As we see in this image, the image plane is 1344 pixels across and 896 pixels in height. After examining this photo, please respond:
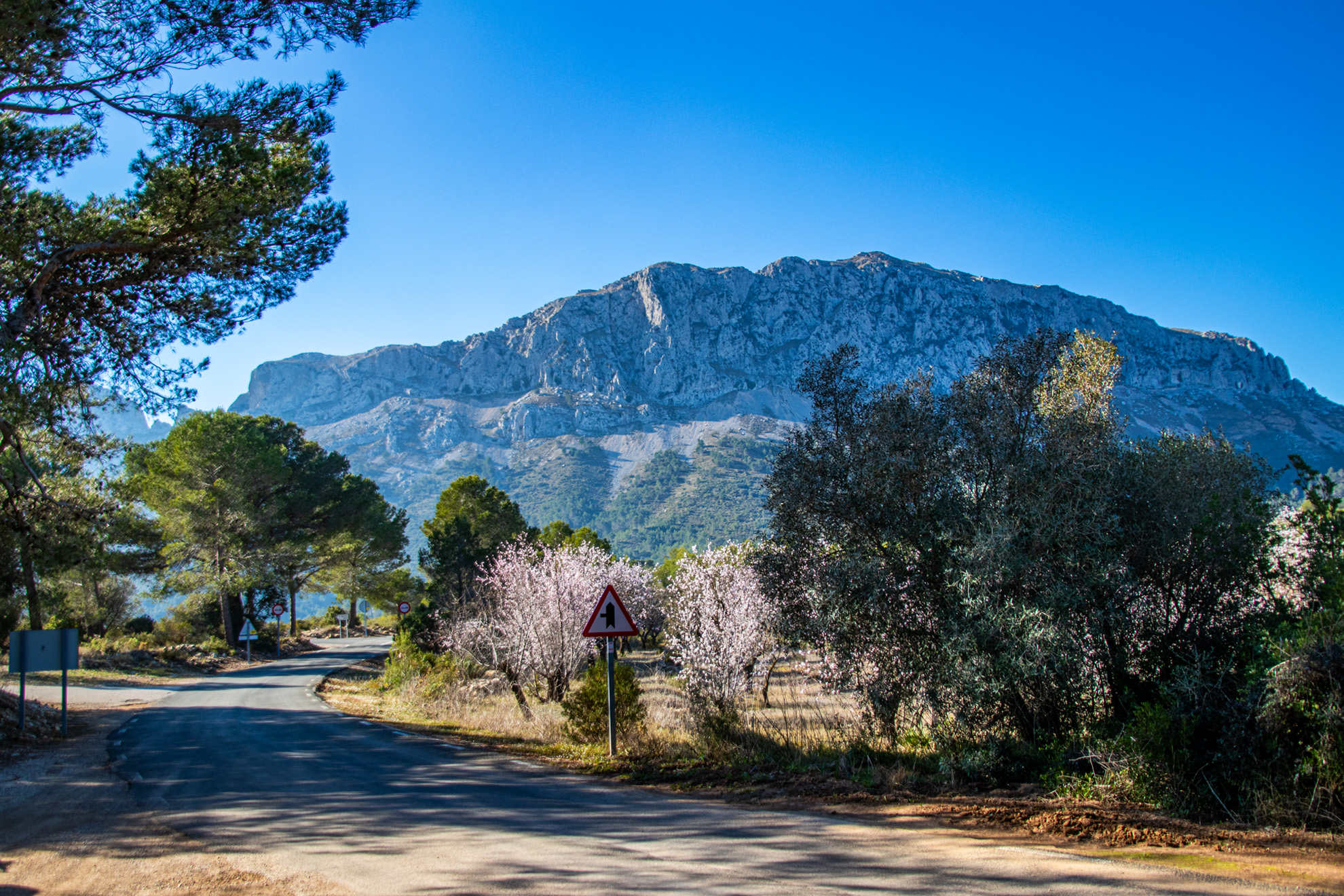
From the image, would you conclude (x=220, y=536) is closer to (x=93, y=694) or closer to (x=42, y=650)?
(x=93, y=694)

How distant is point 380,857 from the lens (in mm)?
5957

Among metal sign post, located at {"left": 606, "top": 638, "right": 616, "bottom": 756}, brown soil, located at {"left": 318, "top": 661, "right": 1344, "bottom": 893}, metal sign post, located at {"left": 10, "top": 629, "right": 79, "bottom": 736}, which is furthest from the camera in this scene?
metal sign post, located at {"left": 10, "top": 629, "right": 79, "bottom": 736}

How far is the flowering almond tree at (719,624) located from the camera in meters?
16.8

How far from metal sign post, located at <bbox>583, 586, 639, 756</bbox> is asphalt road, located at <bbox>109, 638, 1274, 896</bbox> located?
43.0 inches

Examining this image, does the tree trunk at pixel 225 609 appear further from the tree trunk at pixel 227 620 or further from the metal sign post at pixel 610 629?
the metal sign post at pixel 610 629

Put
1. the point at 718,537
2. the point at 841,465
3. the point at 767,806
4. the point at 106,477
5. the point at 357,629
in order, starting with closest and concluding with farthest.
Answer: the point at 767,806 < the point at 841,465 < the point at 106,477 < the point at 357,629 < the point at 718,537

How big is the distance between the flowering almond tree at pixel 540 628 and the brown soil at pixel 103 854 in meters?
8.33

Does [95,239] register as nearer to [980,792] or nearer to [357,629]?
[980,792]

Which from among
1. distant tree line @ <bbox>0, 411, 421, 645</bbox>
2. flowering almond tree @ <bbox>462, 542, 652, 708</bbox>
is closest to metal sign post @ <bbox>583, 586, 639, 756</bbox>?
flowering almond tree @ <bbox>462, 542, 652, 708</bbox>

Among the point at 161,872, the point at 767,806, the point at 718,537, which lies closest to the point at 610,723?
the point at 767,806

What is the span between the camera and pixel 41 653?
46.9ft

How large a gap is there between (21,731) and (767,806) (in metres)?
14.7

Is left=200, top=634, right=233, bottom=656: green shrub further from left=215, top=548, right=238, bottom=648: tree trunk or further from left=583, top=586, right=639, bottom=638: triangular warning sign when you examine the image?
left=583, top=586, right=639, bottom=638: triangular warning sign

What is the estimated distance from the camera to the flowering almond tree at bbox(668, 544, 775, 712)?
16.8 meters
